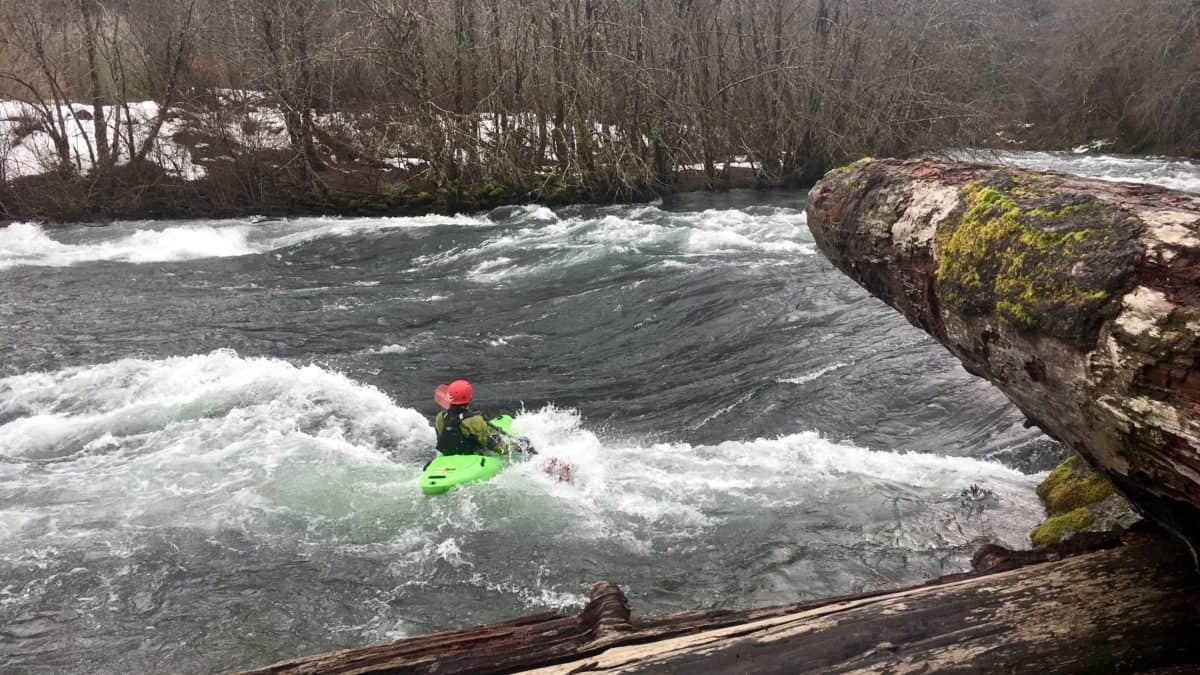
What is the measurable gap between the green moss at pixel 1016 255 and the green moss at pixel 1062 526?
2.00 m

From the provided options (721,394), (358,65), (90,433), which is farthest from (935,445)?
(358,65)

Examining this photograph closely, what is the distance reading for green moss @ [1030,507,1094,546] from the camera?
4.50 metres

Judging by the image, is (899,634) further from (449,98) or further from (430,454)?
(449,98)

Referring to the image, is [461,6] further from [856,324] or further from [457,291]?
[856,324]

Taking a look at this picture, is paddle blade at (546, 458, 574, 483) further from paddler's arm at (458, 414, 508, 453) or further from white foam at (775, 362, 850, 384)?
white foam at (775, 362, 850, 384)

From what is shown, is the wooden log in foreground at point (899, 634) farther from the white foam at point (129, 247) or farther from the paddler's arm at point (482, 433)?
the white foam at point (129, 247)

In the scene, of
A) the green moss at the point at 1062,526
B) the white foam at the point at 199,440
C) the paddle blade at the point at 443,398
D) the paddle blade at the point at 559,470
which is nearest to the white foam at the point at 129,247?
the white foam at the point at 199,440

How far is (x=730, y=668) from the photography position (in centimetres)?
239

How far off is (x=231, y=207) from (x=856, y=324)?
14.9 metres

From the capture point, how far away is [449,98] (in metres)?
19.2

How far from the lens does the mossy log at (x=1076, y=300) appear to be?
2.31 metres

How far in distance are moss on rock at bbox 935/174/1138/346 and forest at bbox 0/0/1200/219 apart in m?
15.9

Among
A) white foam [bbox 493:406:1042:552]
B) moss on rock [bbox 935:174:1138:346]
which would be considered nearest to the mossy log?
moss on rock [bbox 935:174:1138:346]

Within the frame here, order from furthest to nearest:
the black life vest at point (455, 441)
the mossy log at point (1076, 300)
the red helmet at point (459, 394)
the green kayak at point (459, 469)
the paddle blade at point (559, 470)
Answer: the red helmet at point (459, 394) → the black life vest at point (455, 441) → the paddle blade at point (559, 470) → the green kayak at point (459, 469) → the mossy log at point (1076, 300)
